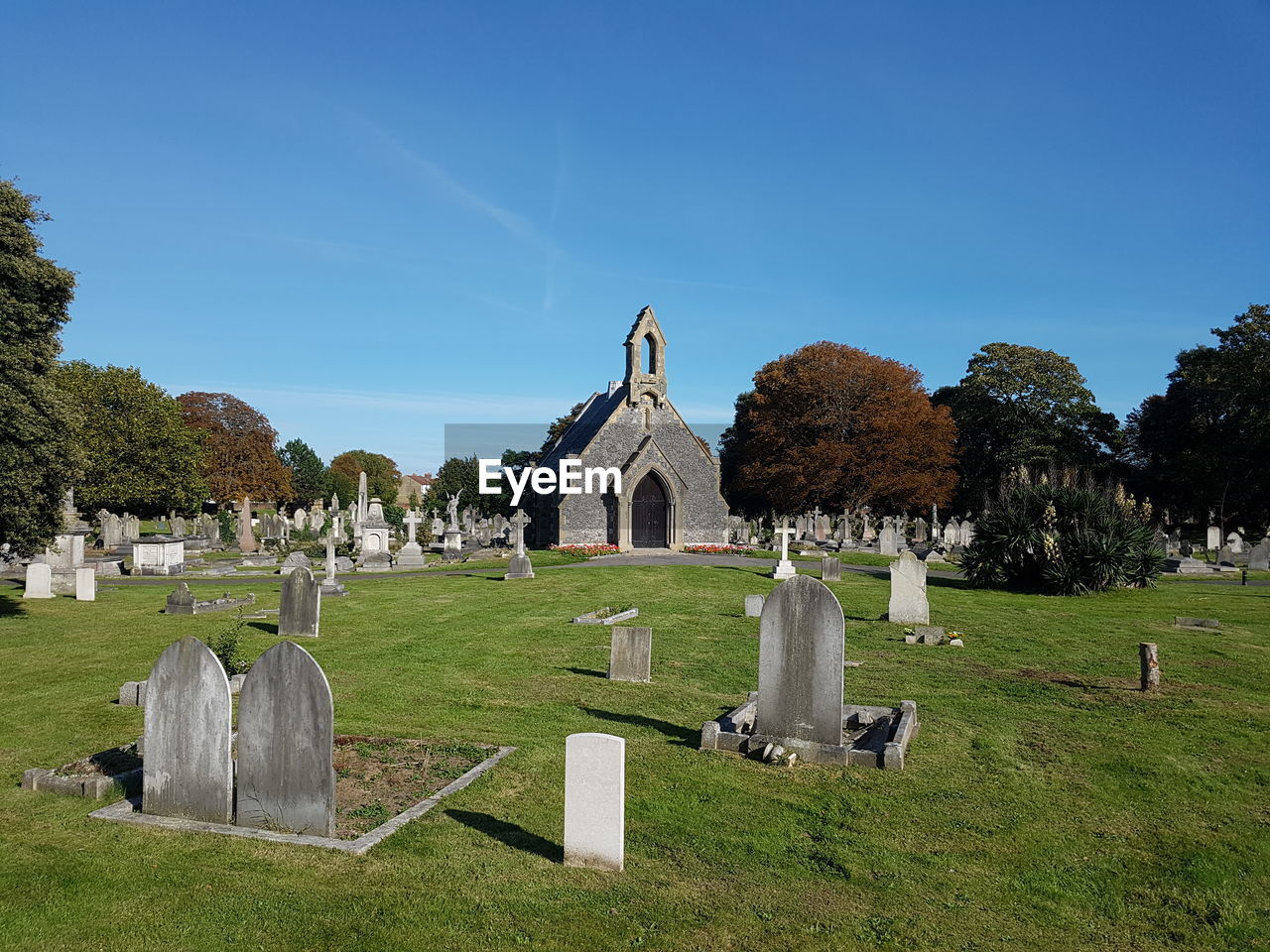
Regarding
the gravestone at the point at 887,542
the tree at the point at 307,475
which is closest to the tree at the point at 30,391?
the gravestone at the point at 887,542

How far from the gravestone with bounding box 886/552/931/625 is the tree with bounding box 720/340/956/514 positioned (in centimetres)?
3066

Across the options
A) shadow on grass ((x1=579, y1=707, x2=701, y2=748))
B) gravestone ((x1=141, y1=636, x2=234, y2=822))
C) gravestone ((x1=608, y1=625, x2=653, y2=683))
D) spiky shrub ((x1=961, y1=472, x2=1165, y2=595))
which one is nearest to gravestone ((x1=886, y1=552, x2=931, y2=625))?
gravestone ((x1=608, y1=625, x2=653, y2=683))

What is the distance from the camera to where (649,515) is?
1672 inches

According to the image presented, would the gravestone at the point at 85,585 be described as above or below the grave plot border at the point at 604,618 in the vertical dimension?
above

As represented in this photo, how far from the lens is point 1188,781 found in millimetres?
7367

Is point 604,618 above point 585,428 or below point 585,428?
below

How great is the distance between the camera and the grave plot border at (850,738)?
308 inches

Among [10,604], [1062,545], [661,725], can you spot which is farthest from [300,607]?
[1062,545]

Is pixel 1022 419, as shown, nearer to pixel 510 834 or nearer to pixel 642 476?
pixel 642 476

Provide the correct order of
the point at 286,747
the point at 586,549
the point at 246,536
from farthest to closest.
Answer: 1. the point at 246,536
2. the point at 586,549
3. the point at 286,747

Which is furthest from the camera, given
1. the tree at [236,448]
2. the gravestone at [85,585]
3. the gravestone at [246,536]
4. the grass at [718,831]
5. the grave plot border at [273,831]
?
the tree at [236,448]

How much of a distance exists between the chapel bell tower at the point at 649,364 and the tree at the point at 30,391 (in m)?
29.2

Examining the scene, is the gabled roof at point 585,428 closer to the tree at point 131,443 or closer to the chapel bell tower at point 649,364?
the chapel bell tower at point 649,364

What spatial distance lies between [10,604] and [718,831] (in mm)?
19769
